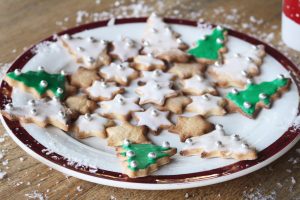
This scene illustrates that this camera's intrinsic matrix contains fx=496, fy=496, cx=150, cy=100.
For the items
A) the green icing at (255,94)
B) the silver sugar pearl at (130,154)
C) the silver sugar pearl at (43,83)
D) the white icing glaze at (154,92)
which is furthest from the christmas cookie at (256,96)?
the silver sugar pearl at (43,83)

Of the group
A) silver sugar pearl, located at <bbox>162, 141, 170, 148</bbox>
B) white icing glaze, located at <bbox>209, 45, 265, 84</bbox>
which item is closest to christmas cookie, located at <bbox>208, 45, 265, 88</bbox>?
white icing glaze, located at <bbox>209, 45, 265, 84</bbox>

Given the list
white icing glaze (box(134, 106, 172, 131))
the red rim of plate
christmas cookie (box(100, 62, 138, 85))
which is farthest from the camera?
christmas cookie (box(100, 62, 138, 85))

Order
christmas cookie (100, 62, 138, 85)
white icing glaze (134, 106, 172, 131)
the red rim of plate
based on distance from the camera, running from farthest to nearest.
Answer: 1. christmas cookie (100, 62, 138, 85)
2. white icing glaze (134, 106, 172, 131)
3. the red rim of plate

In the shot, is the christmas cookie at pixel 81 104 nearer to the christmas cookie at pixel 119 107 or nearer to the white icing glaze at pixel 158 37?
the christmas cookie at pixel 119 107

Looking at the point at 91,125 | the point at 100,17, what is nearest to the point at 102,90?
the point at 91,125

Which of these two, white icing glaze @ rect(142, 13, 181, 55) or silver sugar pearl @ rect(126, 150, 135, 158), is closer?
silver sugar pearl @ rect(126, 150, 135, 158)

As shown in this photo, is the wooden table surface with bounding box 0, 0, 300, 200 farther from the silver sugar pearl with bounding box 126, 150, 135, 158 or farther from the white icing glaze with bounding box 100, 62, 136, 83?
the white icing glaze with bounding box 100, 62, 136, 83
